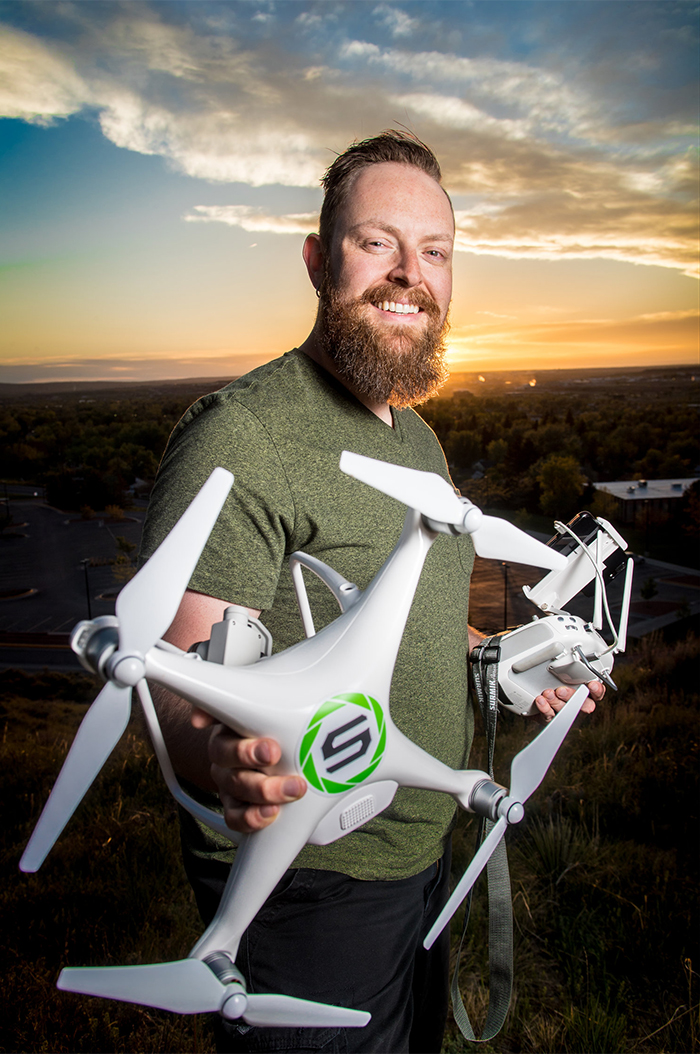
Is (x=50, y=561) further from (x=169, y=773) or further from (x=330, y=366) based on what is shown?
(x=169, y=773)

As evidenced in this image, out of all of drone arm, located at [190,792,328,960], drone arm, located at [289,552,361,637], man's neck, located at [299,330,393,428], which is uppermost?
man's neck, located at [299,330,393,428]

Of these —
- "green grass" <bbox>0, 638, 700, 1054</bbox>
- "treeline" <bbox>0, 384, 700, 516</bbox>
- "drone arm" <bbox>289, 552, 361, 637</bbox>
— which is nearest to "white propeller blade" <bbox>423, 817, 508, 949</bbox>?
"drone arm" <bbox>289, 552, 361, 637</bbox>

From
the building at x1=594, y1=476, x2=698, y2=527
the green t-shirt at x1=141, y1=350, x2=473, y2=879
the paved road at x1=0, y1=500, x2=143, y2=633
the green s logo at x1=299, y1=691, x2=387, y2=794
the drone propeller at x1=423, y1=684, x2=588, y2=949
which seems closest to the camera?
the green s logo at x1=299, y1=691, x2=387, y2=794

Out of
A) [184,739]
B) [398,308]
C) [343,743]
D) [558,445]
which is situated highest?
[398,308]

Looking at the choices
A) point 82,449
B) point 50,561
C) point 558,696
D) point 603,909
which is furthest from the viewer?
point 50,561

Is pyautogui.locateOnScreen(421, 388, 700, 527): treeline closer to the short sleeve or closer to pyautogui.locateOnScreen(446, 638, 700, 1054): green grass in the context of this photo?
pyautogui.locateOnScreen(446, 638, 700, 1054): green grass

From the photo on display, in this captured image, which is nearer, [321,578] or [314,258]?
[321,578]

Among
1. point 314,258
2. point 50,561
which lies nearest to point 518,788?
point 314,258

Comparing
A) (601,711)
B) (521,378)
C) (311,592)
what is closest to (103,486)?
(521,378)
